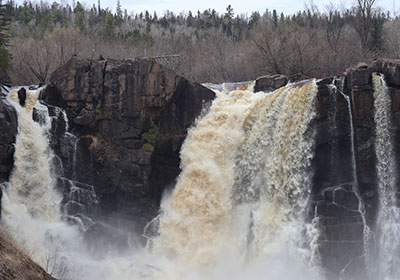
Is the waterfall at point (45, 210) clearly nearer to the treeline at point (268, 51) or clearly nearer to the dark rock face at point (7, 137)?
the dark rock face at point (7, 137)

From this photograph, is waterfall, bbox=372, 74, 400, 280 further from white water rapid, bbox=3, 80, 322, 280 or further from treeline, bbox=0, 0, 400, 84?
treeline, bbox=0, 0, 400, 84

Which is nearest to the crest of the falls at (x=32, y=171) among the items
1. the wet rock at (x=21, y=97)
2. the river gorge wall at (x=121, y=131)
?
the wet rock at (x=21, y=97)

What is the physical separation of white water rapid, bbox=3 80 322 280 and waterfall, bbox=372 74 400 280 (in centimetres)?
263

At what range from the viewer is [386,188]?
53.9 feet

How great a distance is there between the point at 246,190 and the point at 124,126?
7823mm

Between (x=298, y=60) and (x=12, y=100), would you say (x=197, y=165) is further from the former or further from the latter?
(x=298, y=60)

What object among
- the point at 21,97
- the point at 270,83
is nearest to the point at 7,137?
the point at 21,97

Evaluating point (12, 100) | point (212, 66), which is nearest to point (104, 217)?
point (12, 100)

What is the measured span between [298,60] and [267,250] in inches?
905

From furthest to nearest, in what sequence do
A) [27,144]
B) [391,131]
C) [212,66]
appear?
[212,66], [27,144], [391,131]

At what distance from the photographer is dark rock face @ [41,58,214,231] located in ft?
70.4

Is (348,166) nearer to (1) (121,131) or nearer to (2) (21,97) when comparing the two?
(1) (121,131)

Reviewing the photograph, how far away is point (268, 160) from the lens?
18.8 meters

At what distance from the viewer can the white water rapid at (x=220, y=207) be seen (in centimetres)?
1719
